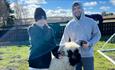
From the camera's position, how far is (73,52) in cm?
509

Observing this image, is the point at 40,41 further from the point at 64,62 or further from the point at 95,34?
the point at 95,34

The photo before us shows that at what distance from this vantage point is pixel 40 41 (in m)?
5.05

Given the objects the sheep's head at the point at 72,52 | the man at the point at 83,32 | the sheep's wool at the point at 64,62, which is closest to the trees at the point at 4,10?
the man at the point at 83,32

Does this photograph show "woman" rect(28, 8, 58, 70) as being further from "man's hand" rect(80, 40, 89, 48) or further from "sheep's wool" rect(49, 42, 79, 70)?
"man's hand" rect(80, 40, 89, 48)

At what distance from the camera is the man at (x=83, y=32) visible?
544cm

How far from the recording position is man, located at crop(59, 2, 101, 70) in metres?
5.44

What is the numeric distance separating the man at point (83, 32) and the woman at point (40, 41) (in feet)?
1.65

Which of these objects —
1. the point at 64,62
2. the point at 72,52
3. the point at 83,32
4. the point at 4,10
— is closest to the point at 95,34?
the point at 83,32

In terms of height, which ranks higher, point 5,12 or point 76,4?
point 76,4

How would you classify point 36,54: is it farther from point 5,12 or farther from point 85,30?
point 5,12

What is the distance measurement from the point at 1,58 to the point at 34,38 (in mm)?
7881

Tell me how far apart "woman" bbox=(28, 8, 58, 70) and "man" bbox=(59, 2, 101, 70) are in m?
0.50

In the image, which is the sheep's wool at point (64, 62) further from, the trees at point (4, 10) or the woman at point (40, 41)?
the trees at point (4, 10)

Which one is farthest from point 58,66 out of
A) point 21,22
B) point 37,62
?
point 21,22
